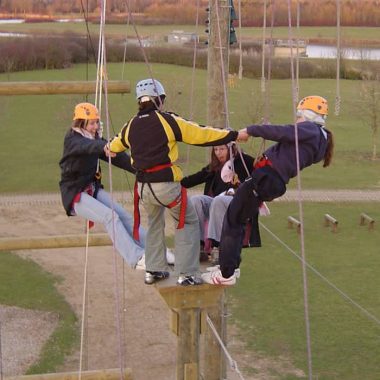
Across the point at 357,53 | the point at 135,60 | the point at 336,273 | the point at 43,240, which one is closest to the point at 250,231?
the point at 43,240

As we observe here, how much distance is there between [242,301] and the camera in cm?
1536

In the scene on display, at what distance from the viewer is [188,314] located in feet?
20.8

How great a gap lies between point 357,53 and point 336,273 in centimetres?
4280

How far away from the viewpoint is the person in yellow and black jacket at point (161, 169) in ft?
18.7

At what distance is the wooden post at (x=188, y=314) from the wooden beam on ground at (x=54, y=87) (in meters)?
1.82

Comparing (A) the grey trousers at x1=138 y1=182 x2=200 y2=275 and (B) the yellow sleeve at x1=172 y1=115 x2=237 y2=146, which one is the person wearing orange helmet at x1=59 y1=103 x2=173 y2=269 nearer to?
(A) the grey trousers at x1=138 y1=182 x2=200 y2=275

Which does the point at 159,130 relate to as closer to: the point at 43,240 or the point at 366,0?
the point at 43,240

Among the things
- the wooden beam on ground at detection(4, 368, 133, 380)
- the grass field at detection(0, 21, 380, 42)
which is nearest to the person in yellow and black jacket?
the wooden beam on ground at detection(4, 368, 133, 380)

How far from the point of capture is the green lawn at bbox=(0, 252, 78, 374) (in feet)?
43.0

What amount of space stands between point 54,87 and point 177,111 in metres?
25.4

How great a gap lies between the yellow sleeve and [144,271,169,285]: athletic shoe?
938mm

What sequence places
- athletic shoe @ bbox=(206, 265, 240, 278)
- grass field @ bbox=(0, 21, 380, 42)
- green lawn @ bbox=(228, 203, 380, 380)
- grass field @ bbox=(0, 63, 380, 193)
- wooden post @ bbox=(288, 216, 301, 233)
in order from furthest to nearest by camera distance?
grass field @ bbox=(0, 21, 380, 42), grass field @ bbox=(0, 63, 380, 193), wooden post @ bbox=(288, 216, 301, 233), green lawn @ bbox=(228, 203, 380, 380), athletic shoe @ bbox=(206, 265, 240, 278)

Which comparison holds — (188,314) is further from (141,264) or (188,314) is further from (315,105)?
(315,105)

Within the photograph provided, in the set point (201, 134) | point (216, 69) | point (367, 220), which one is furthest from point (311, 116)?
point (367, 220)
